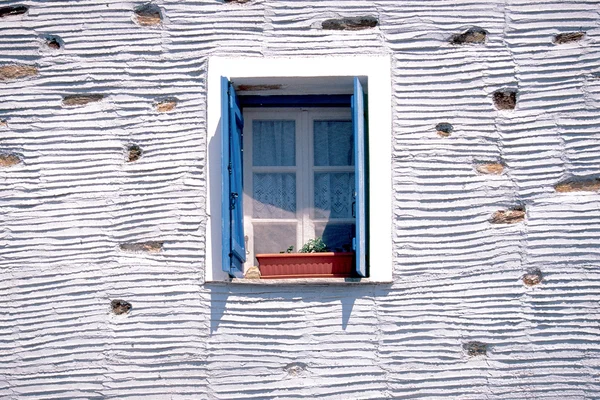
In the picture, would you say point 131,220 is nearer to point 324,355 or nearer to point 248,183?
point 248,183

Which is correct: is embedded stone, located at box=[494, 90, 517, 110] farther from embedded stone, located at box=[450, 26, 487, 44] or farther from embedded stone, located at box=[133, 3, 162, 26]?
embedded stone, located at box=[133, 3, 162, 26]

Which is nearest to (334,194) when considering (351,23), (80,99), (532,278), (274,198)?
(274,198)

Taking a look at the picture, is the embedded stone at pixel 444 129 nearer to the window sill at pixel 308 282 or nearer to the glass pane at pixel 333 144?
the glass pane at pixel 333 144

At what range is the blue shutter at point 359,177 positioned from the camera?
574 centimetres

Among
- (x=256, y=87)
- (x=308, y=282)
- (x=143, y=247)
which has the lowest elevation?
(x=308, y=282)

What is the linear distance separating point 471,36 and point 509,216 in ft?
3.32

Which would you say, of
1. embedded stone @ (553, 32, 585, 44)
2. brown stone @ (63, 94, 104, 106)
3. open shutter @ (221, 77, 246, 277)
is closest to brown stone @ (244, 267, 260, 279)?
open shutter @ (221, 77, 246, 277)

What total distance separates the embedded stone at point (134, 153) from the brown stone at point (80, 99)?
13.0 inches

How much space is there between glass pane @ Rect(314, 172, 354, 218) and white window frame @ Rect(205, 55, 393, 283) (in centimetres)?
39

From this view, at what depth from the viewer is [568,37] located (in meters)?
6.09

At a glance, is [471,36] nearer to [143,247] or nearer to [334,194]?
[334,194]

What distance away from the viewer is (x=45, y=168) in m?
6.07

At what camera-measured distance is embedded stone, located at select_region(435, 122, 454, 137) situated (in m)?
6.04

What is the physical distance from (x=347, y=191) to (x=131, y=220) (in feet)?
4.07
